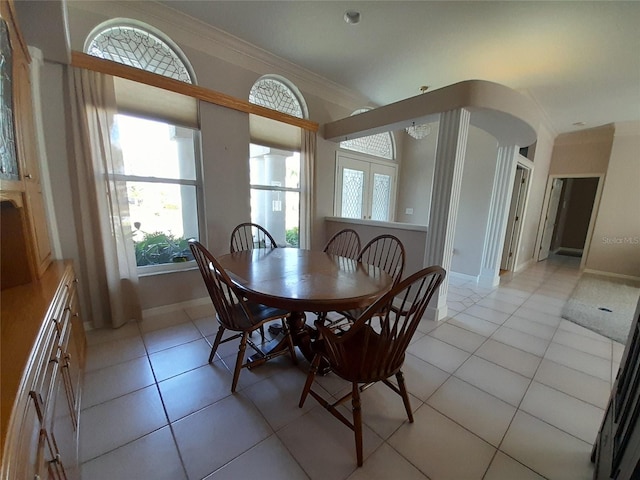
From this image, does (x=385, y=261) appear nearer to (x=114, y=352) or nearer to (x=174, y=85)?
(x=114, y=352)

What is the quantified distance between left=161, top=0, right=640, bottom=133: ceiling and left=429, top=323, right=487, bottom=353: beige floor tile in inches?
113

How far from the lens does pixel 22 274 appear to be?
1323mm

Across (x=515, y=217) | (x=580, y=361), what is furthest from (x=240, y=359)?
(x=515, y=217)

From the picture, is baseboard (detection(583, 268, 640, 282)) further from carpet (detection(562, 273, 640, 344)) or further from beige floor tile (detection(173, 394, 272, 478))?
beige floor tile (detection(173, 394, 272, 478))

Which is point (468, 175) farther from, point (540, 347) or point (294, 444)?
point (294, 444)

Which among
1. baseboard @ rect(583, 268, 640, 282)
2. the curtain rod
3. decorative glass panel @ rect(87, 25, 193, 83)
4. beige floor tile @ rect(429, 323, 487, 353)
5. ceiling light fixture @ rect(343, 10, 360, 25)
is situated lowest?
beige floor tile @ rect(429, 323, 487, 353)

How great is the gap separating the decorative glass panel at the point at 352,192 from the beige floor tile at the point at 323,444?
11.1 feet

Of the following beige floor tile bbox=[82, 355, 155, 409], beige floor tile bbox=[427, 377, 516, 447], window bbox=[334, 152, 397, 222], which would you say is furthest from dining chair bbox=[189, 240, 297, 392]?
window bbox=[334, 152, 397, 222]

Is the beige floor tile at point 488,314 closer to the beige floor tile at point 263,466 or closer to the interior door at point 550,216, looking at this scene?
the beige floor tile at point 263,466

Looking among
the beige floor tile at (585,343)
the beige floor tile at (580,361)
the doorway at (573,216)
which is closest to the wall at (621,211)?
the doorway at (573,216)

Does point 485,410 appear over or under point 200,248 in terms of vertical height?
under

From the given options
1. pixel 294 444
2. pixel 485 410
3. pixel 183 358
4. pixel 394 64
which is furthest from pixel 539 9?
pixel 183 358

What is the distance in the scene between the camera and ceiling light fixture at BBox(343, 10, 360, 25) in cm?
224

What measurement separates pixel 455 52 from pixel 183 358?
3979mm
